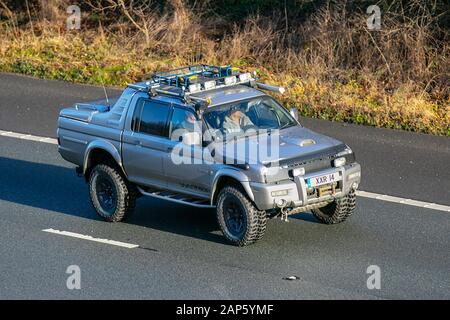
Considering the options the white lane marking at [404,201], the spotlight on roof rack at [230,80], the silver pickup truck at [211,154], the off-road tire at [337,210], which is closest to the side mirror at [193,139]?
the silver pickup truck at [211,154]

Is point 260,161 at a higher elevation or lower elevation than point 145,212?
higher

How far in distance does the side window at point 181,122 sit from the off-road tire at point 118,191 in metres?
1.06

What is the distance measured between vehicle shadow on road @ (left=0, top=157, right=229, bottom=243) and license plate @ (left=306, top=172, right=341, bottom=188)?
4.91 feet

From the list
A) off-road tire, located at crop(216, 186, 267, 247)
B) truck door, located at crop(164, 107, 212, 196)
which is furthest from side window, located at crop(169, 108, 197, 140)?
off-road tire, located at crop(216, 186, 267, 247)

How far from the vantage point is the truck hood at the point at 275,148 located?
1427 cm

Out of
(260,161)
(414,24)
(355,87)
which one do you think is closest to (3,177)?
(260,161)

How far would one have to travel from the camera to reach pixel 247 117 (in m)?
15.2

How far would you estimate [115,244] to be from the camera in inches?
590

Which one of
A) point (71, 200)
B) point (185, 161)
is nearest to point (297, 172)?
point (185, 161)

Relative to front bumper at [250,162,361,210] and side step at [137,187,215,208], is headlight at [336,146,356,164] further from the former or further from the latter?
side step at [137,187,215,208]

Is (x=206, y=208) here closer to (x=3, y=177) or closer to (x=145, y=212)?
(x=145, y=212)

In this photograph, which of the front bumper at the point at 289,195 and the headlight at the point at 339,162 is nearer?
the front bumper at the point at 289,195

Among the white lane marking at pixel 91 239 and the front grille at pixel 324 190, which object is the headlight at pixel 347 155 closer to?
the front grille at pixel 324 190

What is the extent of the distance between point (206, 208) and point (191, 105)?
5.53ft
